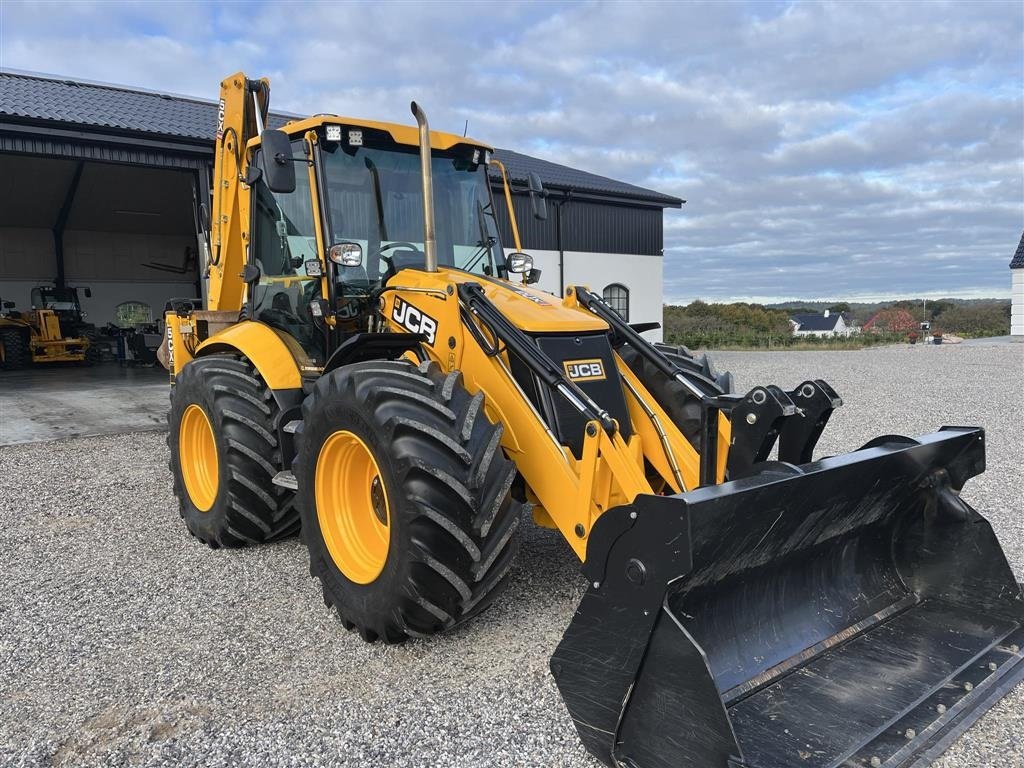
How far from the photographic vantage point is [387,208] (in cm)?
449

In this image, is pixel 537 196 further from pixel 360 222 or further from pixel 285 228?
pixel 285 228

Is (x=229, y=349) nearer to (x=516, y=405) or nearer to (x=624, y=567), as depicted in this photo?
(x=516, y=405)

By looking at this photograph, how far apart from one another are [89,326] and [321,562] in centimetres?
2294

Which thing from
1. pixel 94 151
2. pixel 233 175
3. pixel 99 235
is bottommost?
pixel 233 175

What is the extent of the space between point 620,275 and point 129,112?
13.2 metres

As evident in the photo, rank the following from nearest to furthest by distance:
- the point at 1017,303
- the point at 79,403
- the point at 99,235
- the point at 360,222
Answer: the point at 360,222, the point at 79,403, the point at 99,235, the point at 1017,303

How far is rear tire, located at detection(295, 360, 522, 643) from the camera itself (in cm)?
308

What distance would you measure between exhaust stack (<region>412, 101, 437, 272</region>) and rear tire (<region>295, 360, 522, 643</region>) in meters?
0.89

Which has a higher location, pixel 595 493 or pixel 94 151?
pixel 94 151

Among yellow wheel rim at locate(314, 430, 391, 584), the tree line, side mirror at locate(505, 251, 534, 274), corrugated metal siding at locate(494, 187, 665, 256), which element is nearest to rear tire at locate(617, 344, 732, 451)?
side mirror at locate(505, 251, 534, 274)

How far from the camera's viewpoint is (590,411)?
3.38m

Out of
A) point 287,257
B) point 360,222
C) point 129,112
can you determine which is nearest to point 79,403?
point 129,112

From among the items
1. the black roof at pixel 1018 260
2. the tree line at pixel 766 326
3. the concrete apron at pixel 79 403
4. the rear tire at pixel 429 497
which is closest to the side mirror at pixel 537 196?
the rear tire at pixel 429 497

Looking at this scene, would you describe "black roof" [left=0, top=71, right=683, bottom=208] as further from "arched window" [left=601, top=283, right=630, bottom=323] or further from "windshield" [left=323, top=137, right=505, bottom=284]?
"windshield" [left=323, top=137, right=505, bottom=284]
